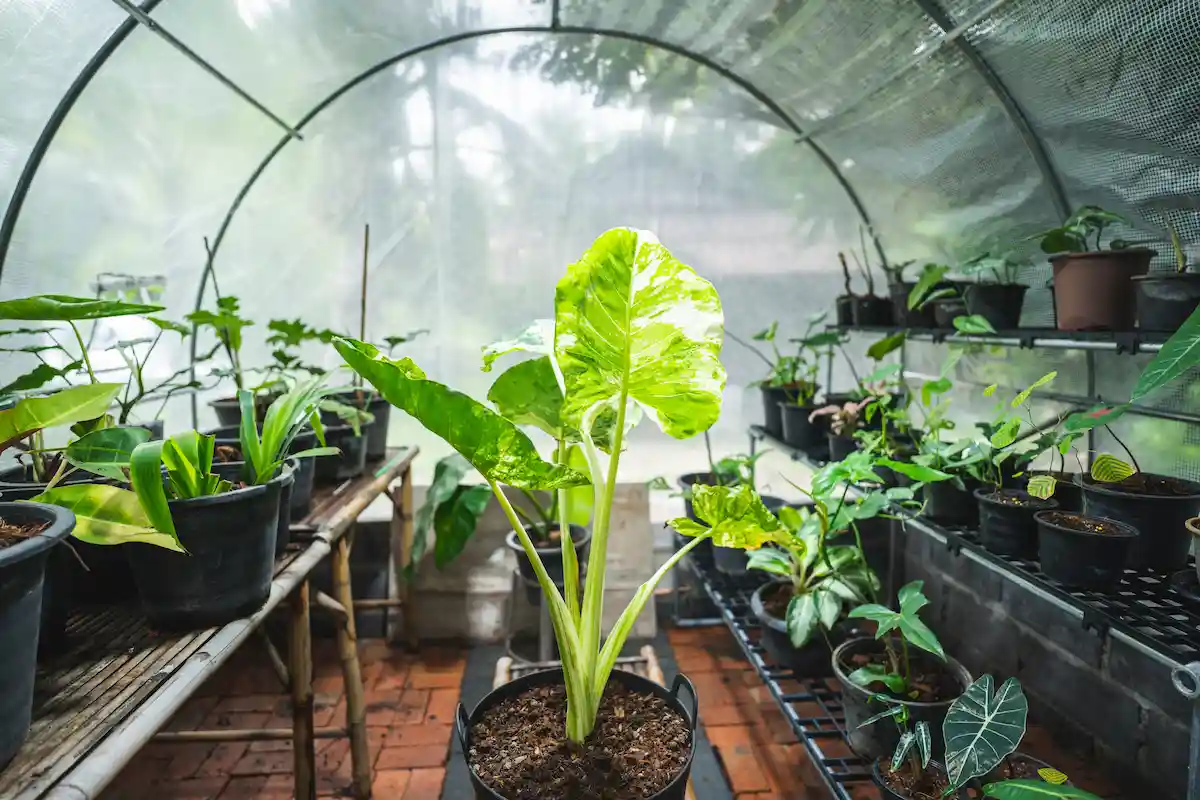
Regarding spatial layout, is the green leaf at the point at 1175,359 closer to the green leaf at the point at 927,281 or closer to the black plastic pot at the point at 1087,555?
the black plastic pot at the point at 1087,555

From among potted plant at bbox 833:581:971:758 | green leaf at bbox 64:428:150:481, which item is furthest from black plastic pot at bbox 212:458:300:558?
potted plant at bbox 833:581:971:758

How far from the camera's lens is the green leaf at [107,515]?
3.09 feet

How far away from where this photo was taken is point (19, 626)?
2.57 feet

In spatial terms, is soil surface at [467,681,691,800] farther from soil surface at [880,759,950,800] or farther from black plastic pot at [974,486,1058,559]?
black plastic pot at [974,486,1058,559]

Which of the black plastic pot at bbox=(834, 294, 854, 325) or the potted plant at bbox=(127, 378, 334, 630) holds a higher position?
the black plastic pot at bbox=(834, 294, 854, 325)

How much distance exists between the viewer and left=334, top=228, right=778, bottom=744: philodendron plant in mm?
939

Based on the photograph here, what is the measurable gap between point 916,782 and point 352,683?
4.49 ft

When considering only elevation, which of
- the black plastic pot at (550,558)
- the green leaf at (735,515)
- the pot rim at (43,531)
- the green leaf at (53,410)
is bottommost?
the black plastic pot at (550,558)

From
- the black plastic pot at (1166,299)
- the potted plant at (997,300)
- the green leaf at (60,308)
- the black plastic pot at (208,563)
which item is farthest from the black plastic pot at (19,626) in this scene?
the potted plant at (997,300)

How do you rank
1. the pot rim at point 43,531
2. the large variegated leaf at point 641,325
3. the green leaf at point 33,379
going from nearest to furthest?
the pot rim at point 43,531 → the large variegated leaf at point 641,325 → the green leaf at point 33,379

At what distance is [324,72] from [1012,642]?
2932mm

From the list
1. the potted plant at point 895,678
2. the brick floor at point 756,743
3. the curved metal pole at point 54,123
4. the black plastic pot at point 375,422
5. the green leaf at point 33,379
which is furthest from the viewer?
the black plastic pot at point 375,422

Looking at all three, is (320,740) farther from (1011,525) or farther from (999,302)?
(999,302)

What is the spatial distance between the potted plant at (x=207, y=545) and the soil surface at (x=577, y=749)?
481 millimetres
